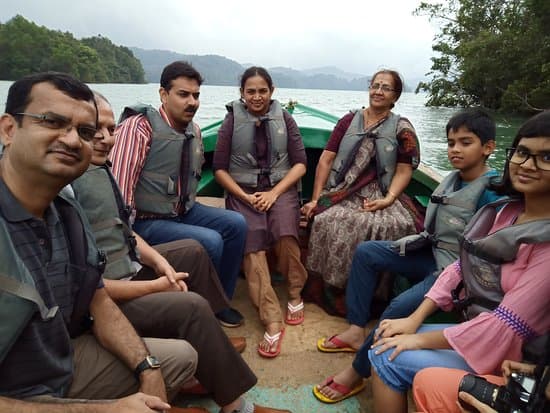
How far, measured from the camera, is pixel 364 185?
2.77 meters

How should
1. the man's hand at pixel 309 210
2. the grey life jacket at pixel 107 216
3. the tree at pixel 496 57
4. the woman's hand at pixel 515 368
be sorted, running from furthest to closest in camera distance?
the tree at pixel 496 57, the man's hand at pixel 309 210, the grey life jacket at pixel 107 216, the woman's hand at pixel 515 368

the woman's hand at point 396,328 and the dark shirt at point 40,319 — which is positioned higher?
the dark shirt at point 40,319

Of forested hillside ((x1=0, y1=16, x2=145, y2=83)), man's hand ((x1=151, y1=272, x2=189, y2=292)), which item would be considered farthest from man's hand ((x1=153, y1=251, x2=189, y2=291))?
forested hillside ((x1=0, y1=16, x2=145, y2=83))

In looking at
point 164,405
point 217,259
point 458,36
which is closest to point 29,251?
point 164,405

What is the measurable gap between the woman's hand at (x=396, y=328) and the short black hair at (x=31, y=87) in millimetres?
1341

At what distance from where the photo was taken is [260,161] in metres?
2.88

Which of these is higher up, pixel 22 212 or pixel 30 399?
pixel 22 212

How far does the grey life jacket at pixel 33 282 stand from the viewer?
1026mm

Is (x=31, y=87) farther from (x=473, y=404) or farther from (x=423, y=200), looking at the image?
(x=423, y=200)

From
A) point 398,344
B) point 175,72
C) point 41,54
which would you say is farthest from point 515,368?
point 41,54

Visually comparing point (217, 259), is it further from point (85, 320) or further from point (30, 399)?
point (30, 399)

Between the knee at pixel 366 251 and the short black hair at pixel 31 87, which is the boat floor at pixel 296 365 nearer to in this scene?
the knee at pixel 366 251

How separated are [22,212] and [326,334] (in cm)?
182

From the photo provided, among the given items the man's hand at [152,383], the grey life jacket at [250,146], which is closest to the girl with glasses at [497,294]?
the man's hand at [152,383]
